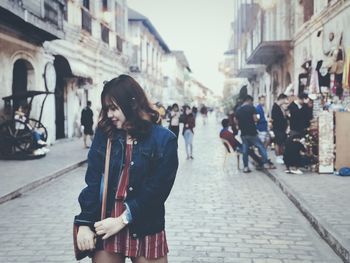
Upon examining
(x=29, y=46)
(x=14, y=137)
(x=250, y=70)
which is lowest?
(x=14, y=137)

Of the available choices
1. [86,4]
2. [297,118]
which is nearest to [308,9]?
[297,118]

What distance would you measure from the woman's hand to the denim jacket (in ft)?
0.22

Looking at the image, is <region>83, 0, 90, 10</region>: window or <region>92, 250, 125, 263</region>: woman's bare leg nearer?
<region>92, 250, 125, 263</region>: woman's bare leg

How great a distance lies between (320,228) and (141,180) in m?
3.85

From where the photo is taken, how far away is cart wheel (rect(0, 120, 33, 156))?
12.9 meters

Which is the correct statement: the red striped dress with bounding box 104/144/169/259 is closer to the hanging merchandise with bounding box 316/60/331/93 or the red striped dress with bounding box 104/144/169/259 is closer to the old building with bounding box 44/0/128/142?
the hanging merchandise with bounding box 316/60/331/93

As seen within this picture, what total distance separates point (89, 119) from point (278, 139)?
691cm

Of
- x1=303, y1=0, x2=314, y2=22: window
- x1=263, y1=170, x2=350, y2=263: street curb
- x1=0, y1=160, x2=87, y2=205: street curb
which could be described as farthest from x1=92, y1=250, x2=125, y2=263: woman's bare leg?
x1=303, y1=0, x2=314, y2=22: window

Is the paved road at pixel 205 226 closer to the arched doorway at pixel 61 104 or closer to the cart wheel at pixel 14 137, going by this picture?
the cart wheel at pixel 14 137

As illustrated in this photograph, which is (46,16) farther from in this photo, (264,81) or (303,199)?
(264,81)

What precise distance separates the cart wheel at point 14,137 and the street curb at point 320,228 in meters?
7.56

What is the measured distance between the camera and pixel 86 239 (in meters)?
2.34

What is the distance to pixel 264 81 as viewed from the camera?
2788 cm

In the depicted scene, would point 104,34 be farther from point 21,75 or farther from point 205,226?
point 205,226
